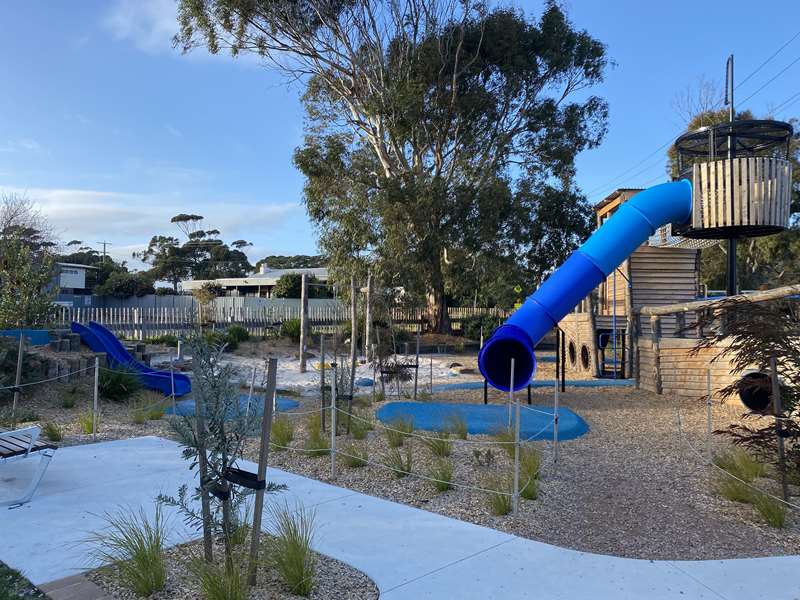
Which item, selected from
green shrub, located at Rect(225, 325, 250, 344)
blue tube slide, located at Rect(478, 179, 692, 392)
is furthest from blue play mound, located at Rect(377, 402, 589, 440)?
green shrub, located at Rect(225, 325, 250, 344)

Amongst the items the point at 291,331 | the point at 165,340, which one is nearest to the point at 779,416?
the point at 165,340

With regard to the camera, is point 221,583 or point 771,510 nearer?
point 221,583

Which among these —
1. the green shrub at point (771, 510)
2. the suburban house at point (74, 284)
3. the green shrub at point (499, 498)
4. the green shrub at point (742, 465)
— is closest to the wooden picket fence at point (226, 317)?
the green shrub at point (499, 498)

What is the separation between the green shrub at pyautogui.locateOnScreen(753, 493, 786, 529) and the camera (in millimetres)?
4719

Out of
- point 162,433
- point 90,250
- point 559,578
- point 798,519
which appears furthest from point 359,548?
point 90,250

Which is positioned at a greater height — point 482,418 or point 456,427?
point 456,427

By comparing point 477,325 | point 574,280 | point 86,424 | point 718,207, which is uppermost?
point 718,207

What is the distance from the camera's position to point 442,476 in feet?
18.4

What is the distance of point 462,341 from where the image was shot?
2609 centimetres

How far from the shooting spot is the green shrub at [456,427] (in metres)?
7.36

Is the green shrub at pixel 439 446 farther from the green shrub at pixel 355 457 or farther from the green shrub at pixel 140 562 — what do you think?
the green shrub at pixel 140 562

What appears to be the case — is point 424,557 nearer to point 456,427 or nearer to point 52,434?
point 456,427

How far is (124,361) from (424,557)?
34.7 feet

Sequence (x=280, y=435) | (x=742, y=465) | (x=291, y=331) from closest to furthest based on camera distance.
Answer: (x=742, y=465) → (x=280, y=435) → (x=291, y=331)
